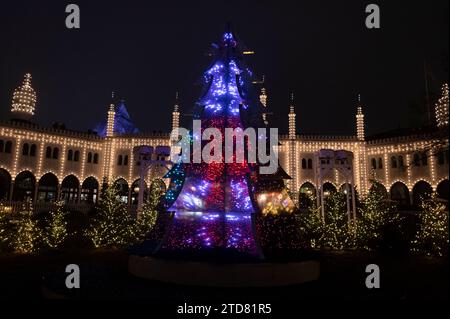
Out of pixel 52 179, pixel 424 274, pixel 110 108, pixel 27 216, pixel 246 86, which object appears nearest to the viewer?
pixel 246 86

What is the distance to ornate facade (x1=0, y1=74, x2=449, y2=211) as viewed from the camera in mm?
34094

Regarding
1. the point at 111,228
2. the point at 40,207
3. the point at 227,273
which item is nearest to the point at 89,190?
the point at 40,207

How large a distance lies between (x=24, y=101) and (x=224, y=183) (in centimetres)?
4352

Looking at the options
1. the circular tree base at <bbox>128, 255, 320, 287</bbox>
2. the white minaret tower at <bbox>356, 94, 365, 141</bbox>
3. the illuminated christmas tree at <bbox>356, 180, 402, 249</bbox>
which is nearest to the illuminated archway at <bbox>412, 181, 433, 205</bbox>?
the white minaret tower at <bbox>356, 94, 365, 141</bbox>

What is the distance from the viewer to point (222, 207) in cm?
979

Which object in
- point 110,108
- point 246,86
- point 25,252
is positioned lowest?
point 25,252

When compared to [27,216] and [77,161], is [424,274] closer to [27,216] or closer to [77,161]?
[27,216]

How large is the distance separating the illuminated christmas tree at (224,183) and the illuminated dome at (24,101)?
41372 millimetres

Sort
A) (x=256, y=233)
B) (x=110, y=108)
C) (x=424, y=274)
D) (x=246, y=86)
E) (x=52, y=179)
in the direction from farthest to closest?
1. (x=110, y=108)
2. (x=52, y=179)
3. (x=424, y=274)
4. (x=246, y=86)
5. (x=256, y=233)

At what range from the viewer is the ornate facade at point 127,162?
1342 inches

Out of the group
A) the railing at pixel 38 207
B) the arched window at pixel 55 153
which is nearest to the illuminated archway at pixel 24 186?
the arched window at pixel 55 153
